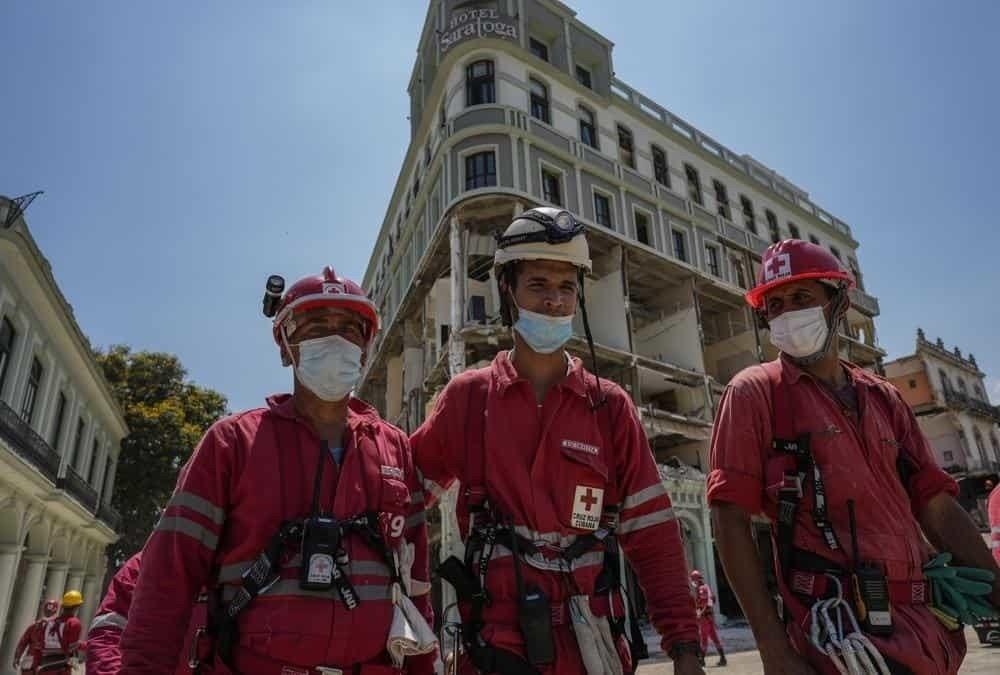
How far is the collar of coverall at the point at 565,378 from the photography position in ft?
8.98

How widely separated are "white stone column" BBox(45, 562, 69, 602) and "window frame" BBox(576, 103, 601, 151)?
25585mm

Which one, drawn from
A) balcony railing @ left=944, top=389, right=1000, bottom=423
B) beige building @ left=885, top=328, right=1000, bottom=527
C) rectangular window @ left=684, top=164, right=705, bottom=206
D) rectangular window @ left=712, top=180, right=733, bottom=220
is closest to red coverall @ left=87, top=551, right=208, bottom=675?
rectangular window @ left=684, top=164, right=705, bottom=206

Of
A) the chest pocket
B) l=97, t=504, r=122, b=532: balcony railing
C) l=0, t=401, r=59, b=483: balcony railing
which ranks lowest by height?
the chest pocket

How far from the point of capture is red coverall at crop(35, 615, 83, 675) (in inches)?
384

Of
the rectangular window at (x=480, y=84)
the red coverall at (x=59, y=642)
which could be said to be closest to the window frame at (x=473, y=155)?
the rectangular window at (x=480, y=84)

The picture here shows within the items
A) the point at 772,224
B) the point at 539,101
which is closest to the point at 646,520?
the point at 539,101

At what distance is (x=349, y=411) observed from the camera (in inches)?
114

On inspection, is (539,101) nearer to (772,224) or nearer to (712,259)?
(712,259)

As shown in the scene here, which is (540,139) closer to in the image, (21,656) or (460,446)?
(21,656)

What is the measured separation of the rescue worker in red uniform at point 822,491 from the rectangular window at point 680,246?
25.4 meters

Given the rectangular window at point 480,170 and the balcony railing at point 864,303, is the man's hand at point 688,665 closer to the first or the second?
the rectangular window at point 480,170

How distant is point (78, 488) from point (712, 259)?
27.6 meters

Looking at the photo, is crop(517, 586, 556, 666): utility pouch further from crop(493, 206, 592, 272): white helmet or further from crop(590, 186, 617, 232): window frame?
crop(590, 186, 617, 232): window frame

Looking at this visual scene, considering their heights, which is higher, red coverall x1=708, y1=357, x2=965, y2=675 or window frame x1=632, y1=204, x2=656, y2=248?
window frame x1=632, y1=204, x2=656, y2=248
